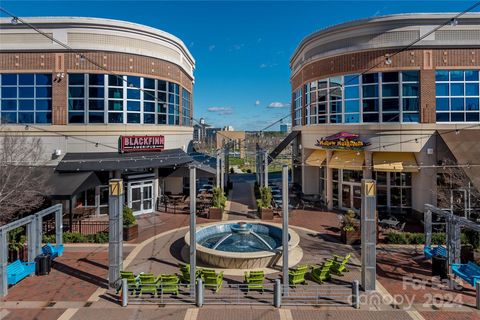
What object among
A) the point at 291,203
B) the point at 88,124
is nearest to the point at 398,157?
the point at 291,203

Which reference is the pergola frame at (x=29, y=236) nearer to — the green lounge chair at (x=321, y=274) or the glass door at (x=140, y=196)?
the glass door at (x=140, y=196)

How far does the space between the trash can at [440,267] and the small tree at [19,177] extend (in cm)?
1910

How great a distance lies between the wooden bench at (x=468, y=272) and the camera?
12463 millimetres

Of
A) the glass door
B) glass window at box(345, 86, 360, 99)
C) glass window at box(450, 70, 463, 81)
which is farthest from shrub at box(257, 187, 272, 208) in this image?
glass window at box(450, 70, 463, 81)

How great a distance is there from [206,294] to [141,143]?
15.2 metres

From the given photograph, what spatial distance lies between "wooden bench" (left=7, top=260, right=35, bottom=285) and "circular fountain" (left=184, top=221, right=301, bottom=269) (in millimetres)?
6605

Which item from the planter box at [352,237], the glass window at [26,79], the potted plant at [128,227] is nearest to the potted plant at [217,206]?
the potted plant at [128,227]

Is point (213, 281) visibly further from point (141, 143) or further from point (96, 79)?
point (96, 79)

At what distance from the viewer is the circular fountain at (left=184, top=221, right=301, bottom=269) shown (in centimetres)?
1464

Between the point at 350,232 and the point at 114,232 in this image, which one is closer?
the point at 114,232

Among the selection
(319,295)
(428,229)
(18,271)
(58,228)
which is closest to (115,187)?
(18,271)

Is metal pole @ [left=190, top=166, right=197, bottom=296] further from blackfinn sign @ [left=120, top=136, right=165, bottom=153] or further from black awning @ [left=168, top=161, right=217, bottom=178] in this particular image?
black awning @ [left=168, top=161, right=217, bottom=178]

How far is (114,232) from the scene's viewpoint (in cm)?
1316

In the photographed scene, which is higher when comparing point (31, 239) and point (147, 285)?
point (31, 239)
